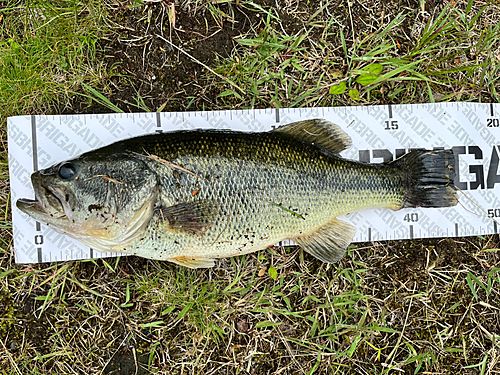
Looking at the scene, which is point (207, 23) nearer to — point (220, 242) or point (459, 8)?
point (220, 242)

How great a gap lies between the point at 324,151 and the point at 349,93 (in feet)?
2.22

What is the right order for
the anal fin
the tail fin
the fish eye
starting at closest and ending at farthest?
1. the fish eye
2. the anal fin
3. the tail fin

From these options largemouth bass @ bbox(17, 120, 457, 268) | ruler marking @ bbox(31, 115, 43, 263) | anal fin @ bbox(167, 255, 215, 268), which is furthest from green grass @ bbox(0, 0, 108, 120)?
anal fin @ bbox(167, 255, 215, 268)

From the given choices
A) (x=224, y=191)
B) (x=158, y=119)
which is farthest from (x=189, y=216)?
(x=158, y=119)

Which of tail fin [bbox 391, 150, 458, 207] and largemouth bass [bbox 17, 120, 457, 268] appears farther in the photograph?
tail fin [bbox 391, 150, 458, 207]

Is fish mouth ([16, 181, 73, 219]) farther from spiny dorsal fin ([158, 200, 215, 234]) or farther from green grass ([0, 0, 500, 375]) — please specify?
green grass ([0, 0, 500, 375])

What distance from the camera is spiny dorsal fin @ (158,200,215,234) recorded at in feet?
10.7

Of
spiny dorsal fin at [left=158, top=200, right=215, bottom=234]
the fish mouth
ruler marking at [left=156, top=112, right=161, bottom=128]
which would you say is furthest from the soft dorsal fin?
the fish mouth

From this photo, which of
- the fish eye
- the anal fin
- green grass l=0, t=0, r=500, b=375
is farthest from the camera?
green grass l=0, t=0, r=500, b=375

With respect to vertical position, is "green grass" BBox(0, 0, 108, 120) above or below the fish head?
Answer: above

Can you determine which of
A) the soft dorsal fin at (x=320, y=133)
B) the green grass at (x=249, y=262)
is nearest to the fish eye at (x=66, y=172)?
the green grass at (x=249, y=262)

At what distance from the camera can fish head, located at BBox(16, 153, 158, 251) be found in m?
3.17

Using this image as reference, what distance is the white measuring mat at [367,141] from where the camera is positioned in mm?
3754

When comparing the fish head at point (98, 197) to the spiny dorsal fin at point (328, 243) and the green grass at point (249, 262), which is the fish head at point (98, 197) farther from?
the spiny dorsal fin at point (328, 243)
